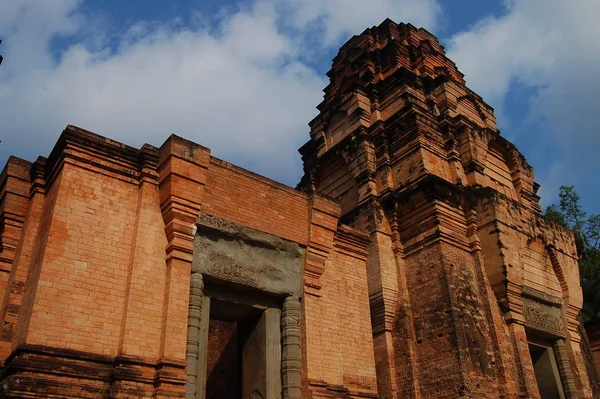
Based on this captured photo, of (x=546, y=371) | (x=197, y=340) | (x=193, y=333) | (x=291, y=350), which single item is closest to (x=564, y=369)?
(x=546, y=371)

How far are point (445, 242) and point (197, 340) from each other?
688 centimetres

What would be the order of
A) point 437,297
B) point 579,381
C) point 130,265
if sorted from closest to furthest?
1. point 130,265
2. point 437,297
3. point 579,381

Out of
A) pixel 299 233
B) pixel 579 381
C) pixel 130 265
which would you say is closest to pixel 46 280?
pixel 130 265

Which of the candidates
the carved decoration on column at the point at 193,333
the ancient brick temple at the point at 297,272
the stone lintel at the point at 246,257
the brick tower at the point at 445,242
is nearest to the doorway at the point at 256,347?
the ancient brick temple at the point at 297,272

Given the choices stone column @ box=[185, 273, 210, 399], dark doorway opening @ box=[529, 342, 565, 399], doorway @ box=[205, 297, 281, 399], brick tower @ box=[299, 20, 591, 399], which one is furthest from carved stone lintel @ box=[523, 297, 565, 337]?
stone column @ box=[185, 273, 210, 399]

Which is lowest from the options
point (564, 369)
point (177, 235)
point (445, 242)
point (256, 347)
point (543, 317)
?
point (256, 347)

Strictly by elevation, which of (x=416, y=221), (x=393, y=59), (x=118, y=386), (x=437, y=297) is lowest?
(x=118, y=386)

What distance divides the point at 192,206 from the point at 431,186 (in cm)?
684

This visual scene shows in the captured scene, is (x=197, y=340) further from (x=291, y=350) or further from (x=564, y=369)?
(x=564, y=369)

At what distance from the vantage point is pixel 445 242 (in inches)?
512

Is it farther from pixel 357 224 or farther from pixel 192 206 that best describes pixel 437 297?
pixel 192 206

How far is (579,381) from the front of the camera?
1416 centimetres

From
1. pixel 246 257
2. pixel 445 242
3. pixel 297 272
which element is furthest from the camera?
pixel 445 242

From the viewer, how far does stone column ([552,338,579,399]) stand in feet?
45.8
